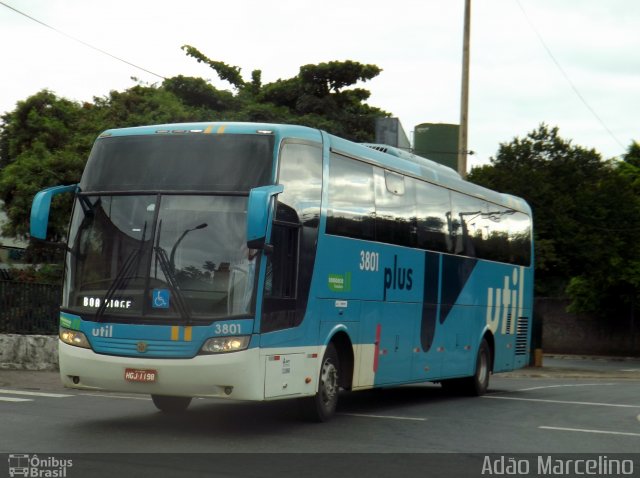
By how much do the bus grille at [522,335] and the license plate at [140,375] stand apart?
38.9 feet

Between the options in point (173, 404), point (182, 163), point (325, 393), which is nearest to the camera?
point (182, 163)

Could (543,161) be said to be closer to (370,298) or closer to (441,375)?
(441,375)

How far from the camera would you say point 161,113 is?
34125 mm

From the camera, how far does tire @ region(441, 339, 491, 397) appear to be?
19578mm

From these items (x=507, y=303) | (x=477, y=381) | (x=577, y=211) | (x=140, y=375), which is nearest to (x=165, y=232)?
(x=140, y=375)

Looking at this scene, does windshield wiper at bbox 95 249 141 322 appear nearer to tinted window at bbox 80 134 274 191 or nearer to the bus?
the bus

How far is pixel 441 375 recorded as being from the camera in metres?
17.8

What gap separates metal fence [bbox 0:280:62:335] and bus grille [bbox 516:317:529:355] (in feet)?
29.6

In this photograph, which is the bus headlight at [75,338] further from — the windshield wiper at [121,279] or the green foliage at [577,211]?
the green foliage at [577,211]

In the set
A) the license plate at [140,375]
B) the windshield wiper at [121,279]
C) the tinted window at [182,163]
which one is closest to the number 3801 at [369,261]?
the tinted window at [182,163]

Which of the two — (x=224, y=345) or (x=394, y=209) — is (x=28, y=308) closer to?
(x=394, y=209)

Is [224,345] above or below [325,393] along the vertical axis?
above

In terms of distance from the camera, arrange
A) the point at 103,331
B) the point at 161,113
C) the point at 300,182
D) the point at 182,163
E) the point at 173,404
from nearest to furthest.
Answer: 1. the point at 103,331
2. the point at 182,163
3. the point at 300,182
4. the point at 173,404
5. the point at 161,113

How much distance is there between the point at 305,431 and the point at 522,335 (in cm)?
1062
